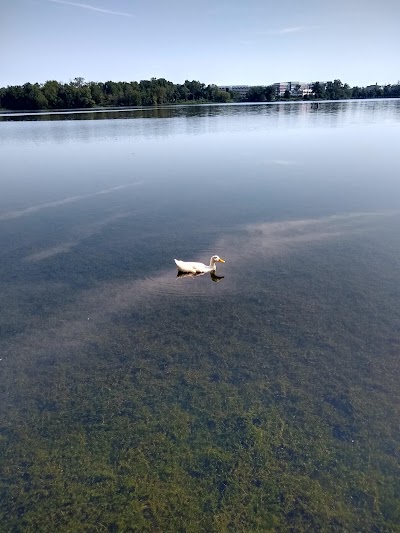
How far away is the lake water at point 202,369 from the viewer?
7785 millimetres

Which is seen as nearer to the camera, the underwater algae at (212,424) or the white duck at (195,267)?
the underwater algae at (212,424)

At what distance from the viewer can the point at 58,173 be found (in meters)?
34.8

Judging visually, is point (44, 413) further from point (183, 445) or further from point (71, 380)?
point (183, 445)

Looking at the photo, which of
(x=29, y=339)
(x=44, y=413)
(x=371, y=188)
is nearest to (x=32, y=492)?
(x=44, y=413)

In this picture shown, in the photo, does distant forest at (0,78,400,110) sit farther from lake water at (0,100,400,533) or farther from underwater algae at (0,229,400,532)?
underwater algae at (0,229,400,532)

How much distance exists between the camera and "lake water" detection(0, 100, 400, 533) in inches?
307

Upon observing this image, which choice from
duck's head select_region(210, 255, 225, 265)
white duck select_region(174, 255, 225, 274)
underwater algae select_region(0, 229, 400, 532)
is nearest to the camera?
underwater algae select_region(0, 229, 400, 532)

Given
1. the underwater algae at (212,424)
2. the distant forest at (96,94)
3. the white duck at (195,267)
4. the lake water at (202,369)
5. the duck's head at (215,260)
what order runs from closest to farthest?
the underwater algae at (212,424), the lake water at (202,369), the white duck at (195,267), the duck's head at (215,260), the distant forest at (96,94)

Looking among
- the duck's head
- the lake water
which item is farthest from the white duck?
the lake water

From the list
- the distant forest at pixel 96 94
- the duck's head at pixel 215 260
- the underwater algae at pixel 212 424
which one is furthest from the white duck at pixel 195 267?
the distant forest at pixel 96 94

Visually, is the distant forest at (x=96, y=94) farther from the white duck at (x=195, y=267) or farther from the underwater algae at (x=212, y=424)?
the underwater algae at (x=212, y=424)

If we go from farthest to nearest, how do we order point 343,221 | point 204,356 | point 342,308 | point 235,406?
point 343,221, point 342,308, point 204,356, point 235,406

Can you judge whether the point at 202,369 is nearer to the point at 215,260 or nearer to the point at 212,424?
the point at 212,424

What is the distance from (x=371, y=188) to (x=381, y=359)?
18.9 meters
